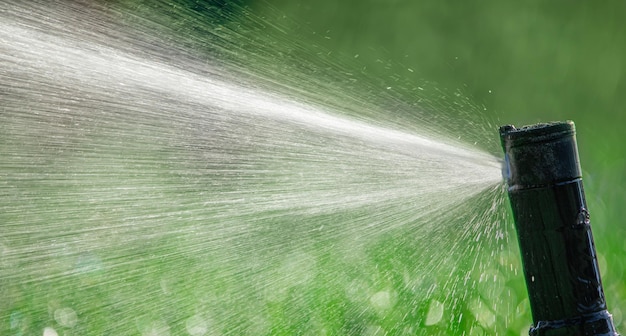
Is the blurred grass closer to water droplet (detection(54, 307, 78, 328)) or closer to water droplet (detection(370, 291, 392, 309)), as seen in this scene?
water droplet (detection(370, 291, 392, 309))

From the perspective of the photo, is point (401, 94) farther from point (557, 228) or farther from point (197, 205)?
point (557, 228)

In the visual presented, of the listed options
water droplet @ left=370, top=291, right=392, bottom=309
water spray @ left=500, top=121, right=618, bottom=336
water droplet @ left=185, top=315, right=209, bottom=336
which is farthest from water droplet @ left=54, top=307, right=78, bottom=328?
water spray @ left=500, top=121, right=618, bottom=336

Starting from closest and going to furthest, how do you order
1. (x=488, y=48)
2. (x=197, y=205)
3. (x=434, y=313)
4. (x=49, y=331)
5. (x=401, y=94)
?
(x=434, y=313)
(x=49, y=331)
(x=197, y=205)
(x=401, y=94)
(x=488, y=48)

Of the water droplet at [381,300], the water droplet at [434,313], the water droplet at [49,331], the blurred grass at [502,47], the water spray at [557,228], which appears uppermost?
the blurred grass at [502,47]

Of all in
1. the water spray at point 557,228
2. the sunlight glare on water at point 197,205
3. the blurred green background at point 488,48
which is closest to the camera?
the water spray at point 557,228

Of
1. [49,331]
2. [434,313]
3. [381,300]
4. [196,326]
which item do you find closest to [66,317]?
[49,331]

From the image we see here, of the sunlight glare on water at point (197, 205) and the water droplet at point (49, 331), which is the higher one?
the sunlight glare on water at point (197, 205)

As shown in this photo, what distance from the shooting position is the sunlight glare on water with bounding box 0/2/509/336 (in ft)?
8.53

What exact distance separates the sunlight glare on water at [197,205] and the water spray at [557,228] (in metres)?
0.66

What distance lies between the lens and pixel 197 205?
328cm

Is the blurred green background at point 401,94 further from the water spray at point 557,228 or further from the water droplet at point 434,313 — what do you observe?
the water spray at point 557,228

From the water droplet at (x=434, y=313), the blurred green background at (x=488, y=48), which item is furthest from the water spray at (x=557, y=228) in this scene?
the blurred green background at (x=488, y=48)

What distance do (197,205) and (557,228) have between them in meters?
2.12

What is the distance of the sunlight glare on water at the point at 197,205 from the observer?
2.60 m
